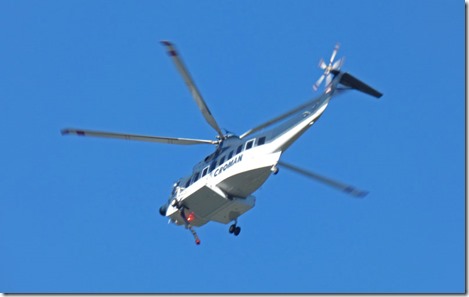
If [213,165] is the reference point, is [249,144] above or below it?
below

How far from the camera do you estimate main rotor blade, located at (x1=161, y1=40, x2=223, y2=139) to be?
2264 inches

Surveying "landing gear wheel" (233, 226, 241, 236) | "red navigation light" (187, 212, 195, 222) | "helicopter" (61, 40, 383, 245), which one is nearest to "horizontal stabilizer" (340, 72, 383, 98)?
"helicopter" (61, 40, 383, 245)

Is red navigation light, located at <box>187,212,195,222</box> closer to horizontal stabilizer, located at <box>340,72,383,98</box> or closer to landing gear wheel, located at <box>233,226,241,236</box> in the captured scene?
landing gear wheel, located at <box>233,226,241,236</box>

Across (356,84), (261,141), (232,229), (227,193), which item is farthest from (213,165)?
(356,84)

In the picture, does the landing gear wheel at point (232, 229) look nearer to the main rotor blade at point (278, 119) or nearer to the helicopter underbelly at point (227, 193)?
the helicopter underbelly at point (227, 193)

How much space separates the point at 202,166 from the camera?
199 feet

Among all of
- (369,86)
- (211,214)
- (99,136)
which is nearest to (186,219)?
(211,214)

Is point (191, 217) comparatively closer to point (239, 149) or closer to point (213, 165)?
point (213, 165)

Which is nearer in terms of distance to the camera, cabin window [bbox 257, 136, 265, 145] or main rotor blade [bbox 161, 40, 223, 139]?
cabin window [bbox 257, 136, 265, 145]

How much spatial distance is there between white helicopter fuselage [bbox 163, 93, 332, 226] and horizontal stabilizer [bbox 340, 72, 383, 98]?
1.34m

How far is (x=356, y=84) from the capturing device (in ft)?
191

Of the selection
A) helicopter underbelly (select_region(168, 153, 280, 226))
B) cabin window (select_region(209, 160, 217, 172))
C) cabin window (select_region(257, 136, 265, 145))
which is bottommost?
helicopter underbelly (select_region(168, 153, 280, 226))

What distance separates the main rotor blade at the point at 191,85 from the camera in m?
57.5

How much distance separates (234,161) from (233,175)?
24.9 inches
